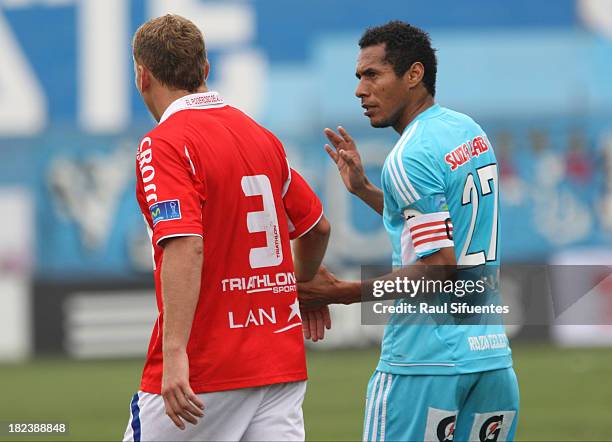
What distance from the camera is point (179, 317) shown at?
3.67m

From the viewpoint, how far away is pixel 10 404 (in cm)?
1195

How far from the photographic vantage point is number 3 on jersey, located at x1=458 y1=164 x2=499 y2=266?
4434 mm

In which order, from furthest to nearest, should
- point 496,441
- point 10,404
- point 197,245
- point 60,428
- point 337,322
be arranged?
1. point 337,322
2. point 10,404
3. point 60,428
4. point 496,441
5. point 197,245

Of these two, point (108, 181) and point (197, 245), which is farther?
point (108, 181)

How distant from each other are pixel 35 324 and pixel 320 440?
30.7 ft

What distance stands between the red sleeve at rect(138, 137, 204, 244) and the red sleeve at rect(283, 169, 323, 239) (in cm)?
45

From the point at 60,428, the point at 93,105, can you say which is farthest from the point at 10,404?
the point at 93,105

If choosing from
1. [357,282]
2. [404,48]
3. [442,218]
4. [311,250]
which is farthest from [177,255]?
[404,48]

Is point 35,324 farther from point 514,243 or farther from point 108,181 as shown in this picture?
point 514,243

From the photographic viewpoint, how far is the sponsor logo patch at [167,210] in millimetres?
3715

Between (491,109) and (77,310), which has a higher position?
(491,109)

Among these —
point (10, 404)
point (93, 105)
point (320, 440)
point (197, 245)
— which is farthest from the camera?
point (93, 105)

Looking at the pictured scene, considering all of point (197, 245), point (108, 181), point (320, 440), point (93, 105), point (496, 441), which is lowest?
point (320, 440)

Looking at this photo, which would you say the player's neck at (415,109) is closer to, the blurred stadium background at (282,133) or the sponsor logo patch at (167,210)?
the sponsor logo patch at (167,210)
